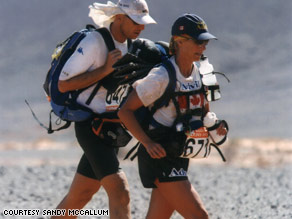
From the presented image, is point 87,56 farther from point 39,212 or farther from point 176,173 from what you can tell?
point 39,212

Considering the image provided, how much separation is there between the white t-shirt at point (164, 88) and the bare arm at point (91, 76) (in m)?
0.49

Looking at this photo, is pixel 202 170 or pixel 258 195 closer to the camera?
pixel 258 195

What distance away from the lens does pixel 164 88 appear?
4.70 metres

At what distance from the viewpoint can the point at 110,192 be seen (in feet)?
16.8

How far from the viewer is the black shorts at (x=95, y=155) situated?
525cm

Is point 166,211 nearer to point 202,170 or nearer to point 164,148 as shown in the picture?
point 164,148

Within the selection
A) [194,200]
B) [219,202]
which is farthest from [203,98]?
[219,202]

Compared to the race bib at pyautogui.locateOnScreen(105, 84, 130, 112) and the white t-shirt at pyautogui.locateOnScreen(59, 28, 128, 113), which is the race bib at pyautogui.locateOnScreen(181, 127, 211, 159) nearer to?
the race bib at pyautogui.locateOnScreen(105, 84, 130, 112)

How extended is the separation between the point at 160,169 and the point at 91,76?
902mm

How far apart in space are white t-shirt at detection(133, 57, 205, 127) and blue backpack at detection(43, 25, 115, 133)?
28.9 inches

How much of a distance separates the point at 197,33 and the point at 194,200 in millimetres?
1140

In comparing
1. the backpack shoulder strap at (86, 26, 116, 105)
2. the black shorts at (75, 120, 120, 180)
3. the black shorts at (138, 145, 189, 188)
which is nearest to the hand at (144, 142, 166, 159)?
the black shorts at (138, 145, 189, 188)

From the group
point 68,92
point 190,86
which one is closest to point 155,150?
point 190,86

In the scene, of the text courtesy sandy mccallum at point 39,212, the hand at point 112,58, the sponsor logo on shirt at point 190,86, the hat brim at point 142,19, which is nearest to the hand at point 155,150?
the sponsor logo on shirt at point 190,86
